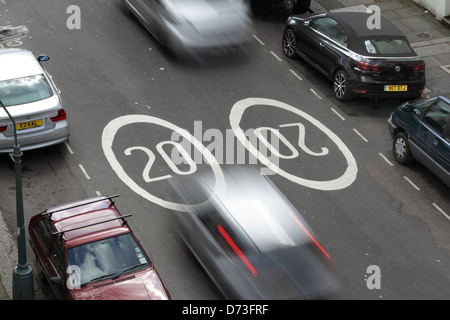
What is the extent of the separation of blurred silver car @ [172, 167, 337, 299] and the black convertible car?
6.16 meters

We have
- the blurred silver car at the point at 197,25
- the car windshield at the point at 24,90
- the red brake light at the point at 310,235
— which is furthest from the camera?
the blurred silver car at the point at 197,25

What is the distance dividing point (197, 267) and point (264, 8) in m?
11.5

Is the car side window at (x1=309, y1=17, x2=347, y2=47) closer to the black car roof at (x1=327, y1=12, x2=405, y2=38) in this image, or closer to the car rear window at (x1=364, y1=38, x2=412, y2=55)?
the black car roof at (x1=327, y1=12, x2=405, y2=38)

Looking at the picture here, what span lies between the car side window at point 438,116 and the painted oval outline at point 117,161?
4.38 m

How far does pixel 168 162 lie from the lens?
17547 millimetres

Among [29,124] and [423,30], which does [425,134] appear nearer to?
[423,30]

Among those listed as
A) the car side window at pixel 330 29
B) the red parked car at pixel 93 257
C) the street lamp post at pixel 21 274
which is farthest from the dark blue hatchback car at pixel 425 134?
the street lamp post at pixel 21 274

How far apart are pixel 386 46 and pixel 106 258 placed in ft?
31.7

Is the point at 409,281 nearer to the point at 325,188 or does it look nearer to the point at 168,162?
the point at 325,188

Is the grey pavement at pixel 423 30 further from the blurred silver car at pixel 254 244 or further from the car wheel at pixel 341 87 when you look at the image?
the blurred silver car at pixel 254 244

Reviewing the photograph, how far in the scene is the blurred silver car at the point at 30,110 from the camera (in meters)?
16.7

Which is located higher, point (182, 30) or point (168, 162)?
point (182, 30)

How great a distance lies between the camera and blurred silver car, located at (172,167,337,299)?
1297 centimetres
